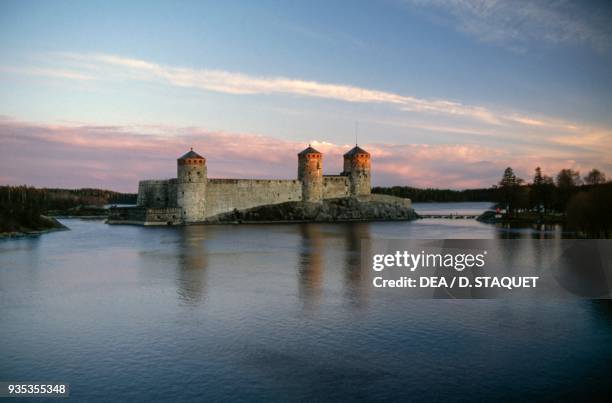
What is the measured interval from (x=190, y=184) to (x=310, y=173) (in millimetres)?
10436

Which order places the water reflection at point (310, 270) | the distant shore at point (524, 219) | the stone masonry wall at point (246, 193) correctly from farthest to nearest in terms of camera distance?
the distant shore at point (524, 219), the stone masonry wall at point (246, 193), the water reflection at point (310, 270)

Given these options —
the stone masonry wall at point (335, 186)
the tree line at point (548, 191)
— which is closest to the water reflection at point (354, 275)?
the tree line at point (548, 191)

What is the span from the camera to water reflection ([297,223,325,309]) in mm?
13075

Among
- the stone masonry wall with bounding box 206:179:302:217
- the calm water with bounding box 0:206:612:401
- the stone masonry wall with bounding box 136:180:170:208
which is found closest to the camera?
the calm water with bounding box 0:206:612:401

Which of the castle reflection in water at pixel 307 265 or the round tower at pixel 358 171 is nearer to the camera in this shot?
the castle reflection in water at pixel 307 265

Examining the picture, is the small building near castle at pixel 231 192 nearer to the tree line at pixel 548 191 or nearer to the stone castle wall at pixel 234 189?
the stone castle wall at pixel 234 189

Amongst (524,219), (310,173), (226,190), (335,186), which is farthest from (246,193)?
(524,219)

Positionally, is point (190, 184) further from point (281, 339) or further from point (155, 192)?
point (281, 339)

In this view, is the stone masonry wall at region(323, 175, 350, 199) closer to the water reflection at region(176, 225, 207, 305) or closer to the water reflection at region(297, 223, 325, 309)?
the water reflection at region(297, 223, 325, 309)

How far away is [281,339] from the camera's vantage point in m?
9.59

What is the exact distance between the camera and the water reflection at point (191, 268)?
13.4 meters

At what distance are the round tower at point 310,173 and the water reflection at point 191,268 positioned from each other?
15.9 meters

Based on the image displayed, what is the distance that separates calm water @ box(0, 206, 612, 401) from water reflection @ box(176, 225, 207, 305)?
0.12 meters

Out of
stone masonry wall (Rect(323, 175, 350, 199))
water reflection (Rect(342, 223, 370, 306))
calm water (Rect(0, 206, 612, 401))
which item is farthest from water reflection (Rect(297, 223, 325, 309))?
stone masonry wall (Rect(323, 175, 350, 199))
